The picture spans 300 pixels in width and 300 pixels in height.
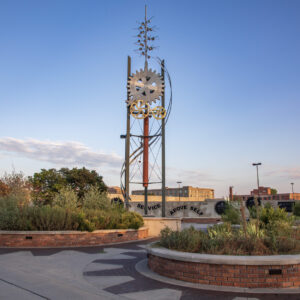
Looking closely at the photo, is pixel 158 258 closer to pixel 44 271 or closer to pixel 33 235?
pixel 44 271

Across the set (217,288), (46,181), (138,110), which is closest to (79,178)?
(46,181)

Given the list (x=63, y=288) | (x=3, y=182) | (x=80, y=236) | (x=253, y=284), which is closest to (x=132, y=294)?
(x=63, y=288)

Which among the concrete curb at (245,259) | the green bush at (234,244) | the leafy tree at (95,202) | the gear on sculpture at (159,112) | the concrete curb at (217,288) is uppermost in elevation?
the gear on sculpture at (159,112)

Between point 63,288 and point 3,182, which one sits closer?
point 63,288

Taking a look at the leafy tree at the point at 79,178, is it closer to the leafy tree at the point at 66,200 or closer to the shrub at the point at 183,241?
the leafy tree at the point at 66,200

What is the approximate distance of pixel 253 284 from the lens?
6332 mm

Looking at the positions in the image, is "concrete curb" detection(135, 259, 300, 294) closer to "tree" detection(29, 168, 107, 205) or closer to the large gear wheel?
the large gear wheel

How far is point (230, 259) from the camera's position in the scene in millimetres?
6414

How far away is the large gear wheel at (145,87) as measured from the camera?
65.3ft

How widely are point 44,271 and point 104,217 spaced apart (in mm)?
6146

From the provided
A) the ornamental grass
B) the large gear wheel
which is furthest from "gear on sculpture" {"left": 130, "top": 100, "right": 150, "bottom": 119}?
the ornamental grass

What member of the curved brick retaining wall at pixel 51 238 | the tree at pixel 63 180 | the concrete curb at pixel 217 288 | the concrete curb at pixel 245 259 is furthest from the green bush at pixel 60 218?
the tree at pixel 63 180

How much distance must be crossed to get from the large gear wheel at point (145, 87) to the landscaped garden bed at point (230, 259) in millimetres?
12349

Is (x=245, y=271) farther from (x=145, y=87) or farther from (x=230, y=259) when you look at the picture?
(x=145, y=87)
